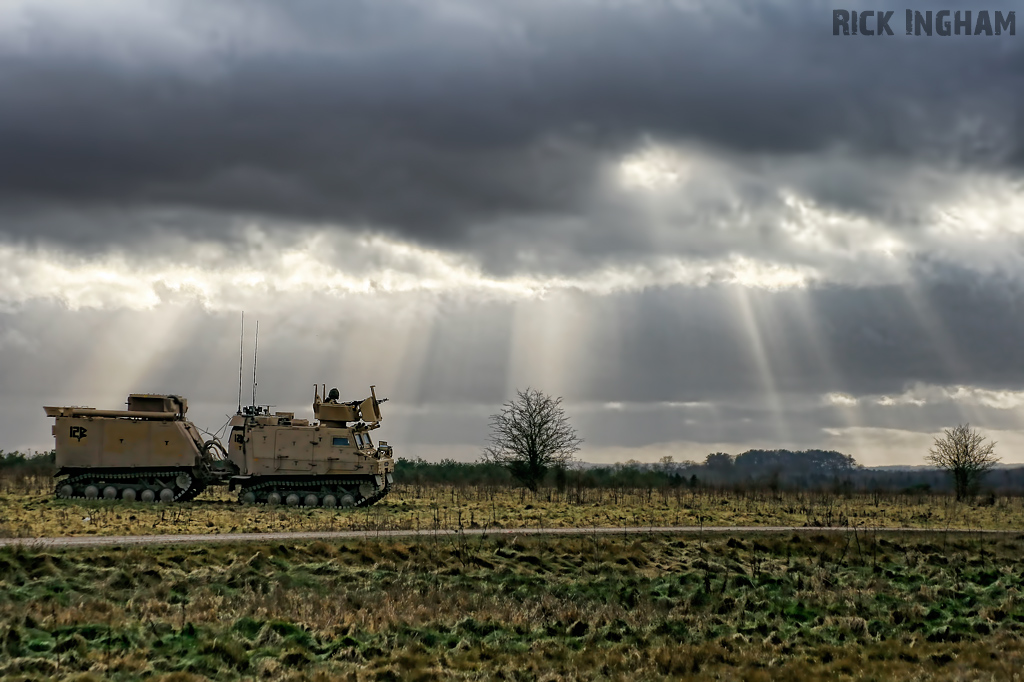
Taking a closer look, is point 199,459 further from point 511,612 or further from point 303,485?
point 511,612

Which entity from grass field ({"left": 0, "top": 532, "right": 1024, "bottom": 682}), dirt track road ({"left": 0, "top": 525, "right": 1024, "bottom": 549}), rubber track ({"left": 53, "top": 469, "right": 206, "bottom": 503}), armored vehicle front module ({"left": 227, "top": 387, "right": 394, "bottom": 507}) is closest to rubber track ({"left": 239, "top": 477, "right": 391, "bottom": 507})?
A: armored vehicle front module ({"left": 227, "top": 387, "right": 394, "bottom": 507})

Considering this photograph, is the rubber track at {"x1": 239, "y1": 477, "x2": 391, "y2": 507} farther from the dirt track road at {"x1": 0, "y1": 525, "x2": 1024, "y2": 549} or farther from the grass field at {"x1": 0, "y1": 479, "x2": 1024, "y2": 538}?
the dirt track road at {"x1": 0, "y1": 525, "x2": 1024, "y2": 549}

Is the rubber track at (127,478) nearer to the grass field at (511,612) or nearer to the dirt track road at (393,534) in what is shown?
the dirt track road at (393,534)

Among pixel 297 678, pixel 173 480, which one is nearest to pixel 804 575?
pixel 297 678

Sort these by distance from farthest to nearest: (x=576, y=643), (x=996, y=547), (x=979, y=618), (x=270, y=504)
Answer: (x=270, y=504) < (x=996, y=547) < (x=979, y=618) < (x=576, y=643)

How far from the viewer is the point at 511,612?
2386 cm

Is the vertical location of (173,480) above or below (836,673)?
above

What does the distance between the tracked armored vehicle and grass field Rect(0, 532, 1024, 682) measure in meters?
13.9

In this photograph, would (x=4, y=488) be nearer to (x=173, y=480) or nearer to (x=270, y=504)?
(x=173, y=480)

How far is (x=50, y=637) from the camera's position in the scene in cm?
1848

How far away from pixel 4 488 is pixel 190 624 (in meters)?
33.9

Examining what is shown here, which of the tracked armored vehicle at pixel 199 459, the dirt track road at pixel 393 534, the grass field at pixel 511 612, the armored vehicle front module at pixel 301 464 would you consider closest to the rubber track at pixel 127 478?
the tracked armored vehicle at pixel 199 459

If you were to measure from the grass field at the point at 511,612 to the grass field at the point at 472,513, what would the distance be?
6173mm

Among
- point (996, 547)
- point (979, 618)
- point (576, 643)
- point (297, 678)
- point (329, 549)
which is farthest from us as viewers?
point (996, 547)
